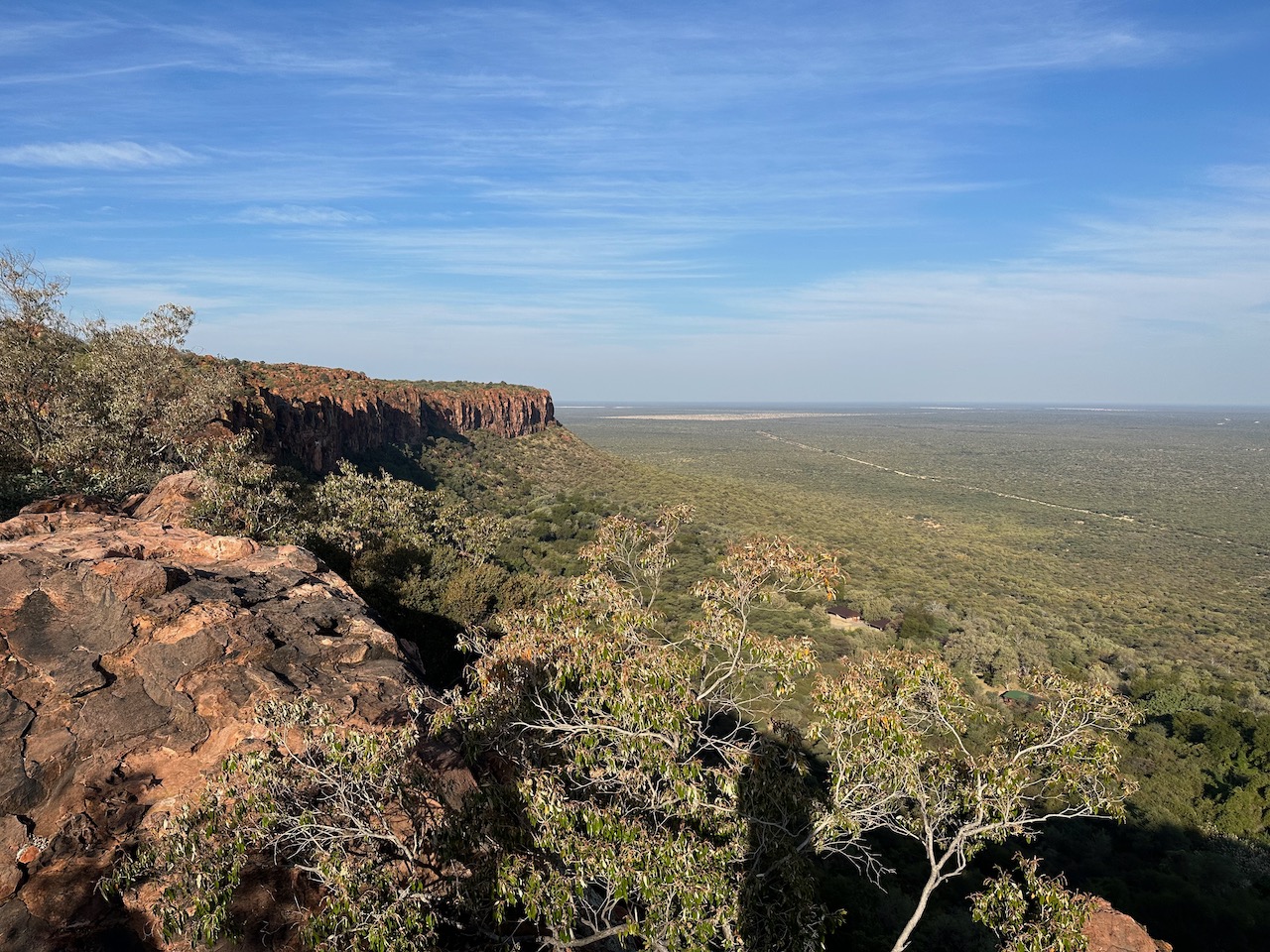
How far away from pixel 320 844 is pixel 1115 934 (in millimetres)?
10740

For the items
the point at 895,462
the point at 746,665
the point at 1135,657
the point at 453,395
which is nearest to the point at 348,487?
the point at 746,665

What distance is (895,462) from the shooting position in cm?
12481

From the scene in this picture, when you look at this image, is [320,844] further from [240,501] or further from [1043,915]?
[240,501]

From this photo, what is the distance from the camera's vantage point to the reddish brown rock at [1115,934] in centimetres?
894

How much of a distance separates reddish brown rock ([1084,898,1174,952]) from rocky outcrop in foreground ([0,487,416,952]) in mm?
10432

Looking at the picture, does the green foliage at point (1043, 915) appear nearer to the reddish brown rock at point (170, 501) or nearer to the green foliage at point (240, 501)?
the green foliage at point (240, 501)

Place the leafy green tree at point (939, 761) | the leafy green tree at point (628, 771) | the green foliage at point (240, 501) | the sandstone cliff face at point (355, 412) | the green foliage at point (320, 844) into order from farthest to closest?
the sandstone cliff face at point (355, 412) < the green foliage at point (240, 501) < the leafy green tree at point (939, 761) < the leafy green tree at point (628, 771) < the green foliage at point (320, 844)

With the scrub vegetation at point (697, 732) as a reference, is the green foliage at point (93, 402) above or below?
above

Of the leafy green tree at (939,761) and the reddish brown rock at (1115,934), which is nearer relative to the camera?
the leafy green tree at (939,761)

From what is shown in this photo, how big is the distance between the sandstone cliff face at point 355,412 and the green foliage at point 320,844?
3130cm

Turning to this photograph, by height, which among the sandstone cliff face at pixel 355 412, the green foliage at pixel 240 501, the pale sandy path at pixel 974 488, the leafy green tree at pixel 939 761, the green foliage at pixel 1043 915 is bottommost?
the pale sandy path at pixel 974 488

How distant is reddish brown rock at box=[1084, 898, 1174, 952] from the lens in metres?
8.94

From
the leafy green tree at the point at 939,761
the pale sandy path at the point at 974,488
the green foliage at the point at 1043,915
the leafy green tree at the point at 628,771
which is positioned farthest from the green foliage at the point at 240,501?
the pale sandy path at the point at 974,488

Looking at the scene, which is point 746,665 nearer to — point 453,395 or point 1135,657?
point 1135,657
